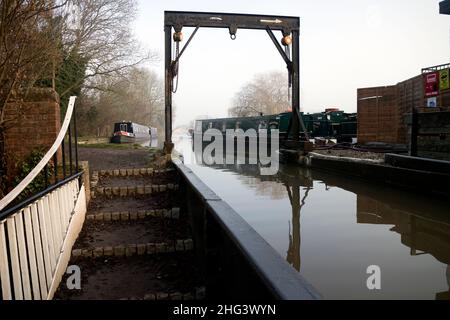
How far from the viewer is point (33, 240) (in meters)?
2.60

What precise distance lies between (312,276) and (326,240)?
1.12 meters

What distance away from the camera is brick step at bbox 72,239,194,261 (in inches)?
156

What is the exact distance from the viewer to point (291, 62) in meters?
12.1

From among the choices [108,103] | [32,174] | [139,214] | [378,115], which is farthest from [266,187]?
[108,103]

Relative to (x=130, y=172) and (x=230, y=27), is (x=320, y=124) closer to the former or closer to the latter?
(x=230, y=27)

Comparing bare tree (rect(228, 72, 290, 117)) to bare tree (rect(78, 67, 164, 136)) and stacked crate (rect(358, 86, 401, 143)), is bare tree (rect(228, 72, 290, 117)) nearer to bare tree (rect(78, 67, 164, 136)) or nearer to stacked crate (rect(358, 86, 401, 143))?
bare tree (rect(78, 67, 164, 136))

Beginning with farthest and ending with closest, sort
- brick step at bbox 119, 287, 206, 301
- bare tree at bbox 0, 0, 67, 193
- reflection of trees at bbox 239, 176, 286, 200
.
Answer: reflection of trees at bbox 239, 176, 286, 200, bare tree at bbox 0, 0, 67, 193, brick step at bbox 119, 287, 206, 301

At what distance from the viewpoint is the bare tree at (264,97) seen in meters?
82.5

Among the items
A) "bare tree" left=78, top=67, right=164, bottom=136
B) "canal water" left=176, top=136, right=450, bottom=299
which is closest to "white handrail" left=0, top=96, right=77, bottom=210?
"canal water" left=176, top=136, right=450, bottom=299

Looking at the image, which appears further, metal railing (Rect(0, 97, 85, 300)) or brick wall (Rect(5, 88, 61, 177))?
brick wall (Rect(5, 88, 61, 177))

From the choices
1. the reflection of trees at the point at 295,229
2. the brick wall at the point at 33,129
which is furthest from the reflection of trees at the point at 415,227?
the brick wall at the point at 33,129

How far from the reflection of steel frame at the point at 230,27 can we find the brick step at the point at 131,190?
459cm

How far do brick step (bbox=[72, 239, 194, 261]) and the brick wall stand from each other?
8.06ft

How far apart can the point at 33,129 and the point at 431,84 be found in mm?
14740
